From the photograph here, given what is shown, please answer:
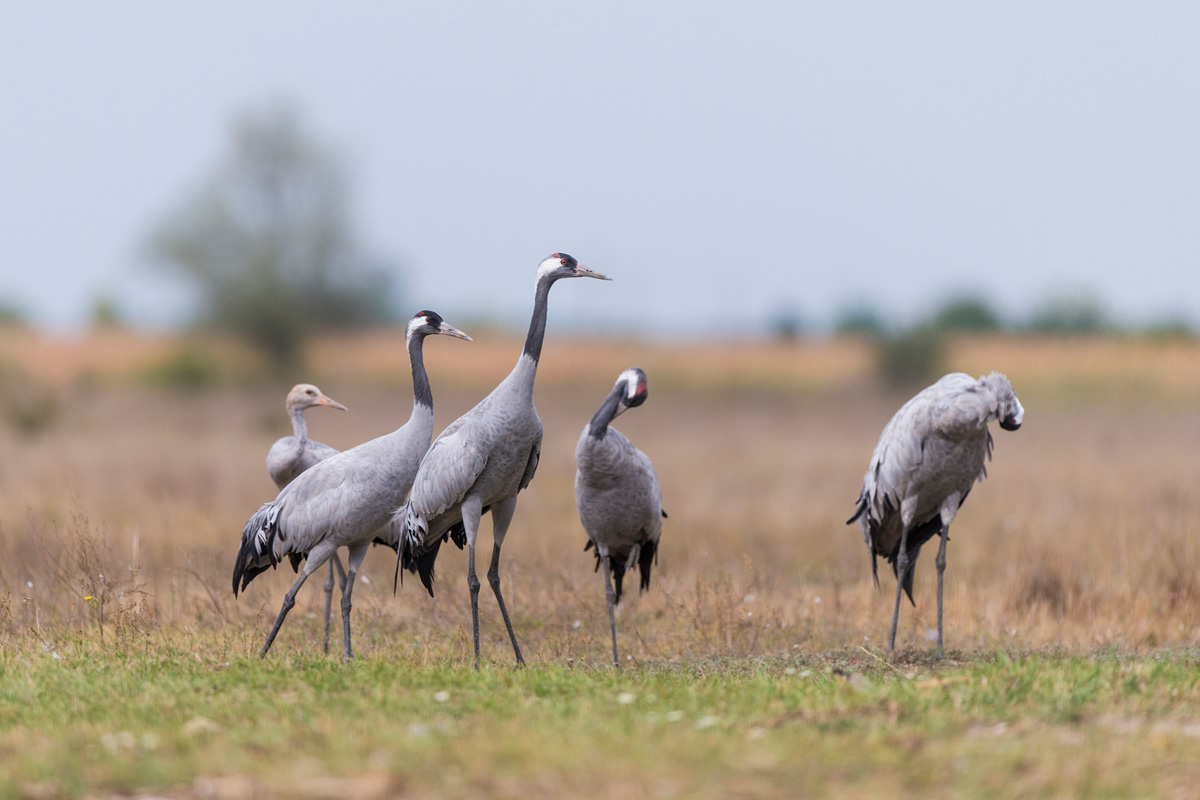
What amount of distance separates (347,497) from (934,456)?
3.74 meters

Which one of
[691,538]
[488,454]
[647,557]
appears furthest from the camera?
[691,538]

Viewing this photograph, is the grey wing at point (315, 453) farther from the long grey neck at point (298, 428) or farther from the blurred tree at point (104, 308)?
the blurred tree at point (104, 308)

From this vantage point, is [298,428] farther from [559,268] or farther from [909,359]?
[909,359]

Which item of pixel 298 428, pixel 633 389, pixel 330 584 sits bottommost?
pixel 330 584

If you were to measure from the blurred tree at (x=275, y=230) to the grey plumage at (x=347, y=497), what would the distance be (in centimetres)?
2906

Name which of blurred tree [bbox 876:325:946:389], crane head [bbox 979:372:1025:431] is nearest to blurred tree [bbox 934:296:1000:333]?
blurred tree [bbox 876:325:946:389]

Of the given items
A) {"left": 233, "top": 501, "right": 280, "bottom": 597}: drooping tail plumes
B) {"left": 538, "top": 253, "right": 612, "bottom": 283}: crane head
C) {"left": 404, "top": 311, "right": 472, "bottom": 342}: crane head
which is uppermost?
{"left": 538, "top": 253, "right": 612, "bottom": 283}: crane head

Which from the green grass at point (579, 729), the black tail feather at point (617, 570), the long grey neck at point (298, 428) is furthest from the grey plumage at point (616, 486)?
the long grey neck at point (298, 428)

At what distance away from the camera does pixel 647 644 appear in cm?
824

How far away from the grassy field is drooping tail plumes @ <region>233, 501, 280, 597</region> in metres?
0.34

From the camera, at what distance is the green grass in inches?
151

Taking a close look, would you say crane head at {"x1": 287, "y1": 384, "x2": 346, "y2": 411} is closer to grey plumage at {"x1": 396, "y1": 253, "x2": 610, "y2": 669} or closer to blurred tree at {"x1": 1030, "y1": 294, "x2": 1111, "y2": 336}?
grey plumage at {"x1": 396, "y1": 253, "x2": 610, "y2": 669}

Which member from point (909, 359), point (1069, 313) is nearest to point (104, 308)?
point (909, 359)

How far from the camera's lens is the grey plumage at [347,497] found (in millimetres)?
6723
